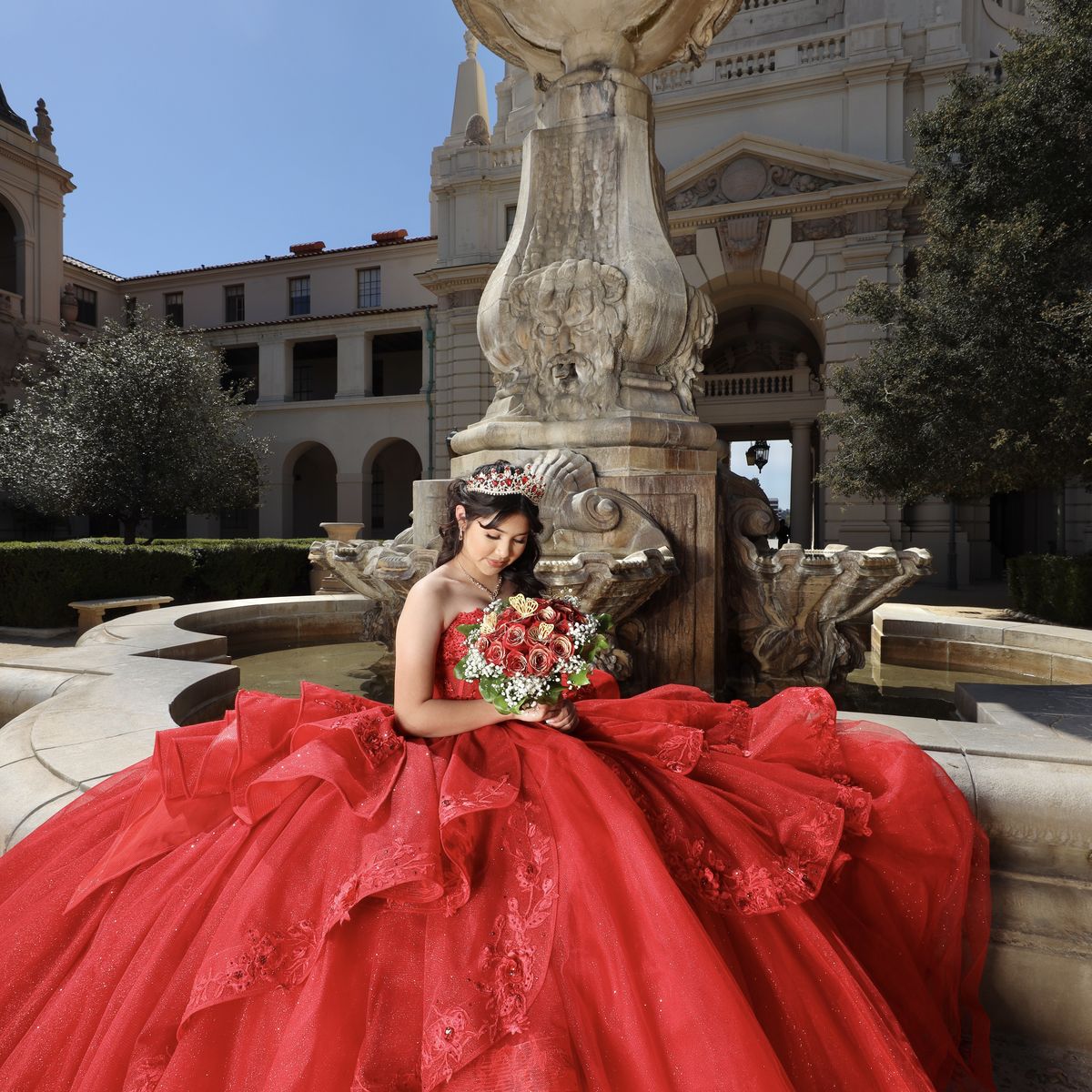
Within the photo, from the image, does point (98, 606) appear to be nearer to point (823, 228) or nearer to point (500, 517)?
point (500, 517)

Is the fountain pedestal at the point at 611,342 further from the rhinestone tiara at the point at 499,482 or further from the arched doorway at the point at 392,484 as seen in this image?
the arched doorway at the point at 392,484

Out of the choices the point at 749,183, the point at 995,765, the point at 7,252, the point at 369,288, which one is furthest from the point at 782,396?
the point at 7,252

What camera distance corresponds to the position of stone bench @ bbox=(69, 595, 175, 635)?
31.9ft

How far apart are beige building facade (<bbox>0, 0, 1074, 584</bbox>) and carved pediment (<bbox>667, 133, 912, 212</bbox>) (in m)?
0.05

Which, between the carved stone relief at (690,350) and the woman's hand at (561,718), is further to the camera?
the carved stone relief at (690,350)

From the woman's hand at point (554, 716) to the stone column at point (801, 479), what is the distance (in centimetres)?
2211

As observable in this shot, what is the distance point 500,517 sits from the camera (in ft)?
7.79

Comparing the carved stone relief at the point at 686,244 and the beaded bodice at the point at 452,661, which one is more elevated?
the carved stone relief at the point at 686,244

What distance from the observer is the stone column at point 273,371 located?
30.2 metres

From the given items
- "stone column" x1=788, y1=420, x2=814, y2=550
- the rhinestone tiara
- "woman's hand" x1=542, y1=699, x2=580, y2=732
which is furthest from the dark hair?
"stone column" x1=788, y1=420, x2=814, y2=550

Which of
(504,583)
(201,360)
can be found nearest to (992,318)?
(504,583)

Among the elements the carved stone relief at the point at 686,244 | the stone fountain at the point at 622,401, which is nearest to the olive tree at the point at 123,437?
the carved stone relief at the point at 686,244

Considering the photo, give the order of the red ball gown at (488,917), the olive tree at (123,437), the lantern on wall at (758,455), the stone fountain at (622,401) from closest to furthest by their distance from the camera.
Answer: the red ball gown at (488,917)
the stone fountain at (622,401)
the olive tree at (123,437)
the lantern on wall at (758,455)

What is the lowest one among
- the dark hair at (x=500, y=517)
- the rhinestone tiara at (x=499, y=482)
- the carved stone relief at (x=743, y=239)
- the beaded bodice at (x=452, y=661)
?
the beaded bodice at (x=452, y=661)
